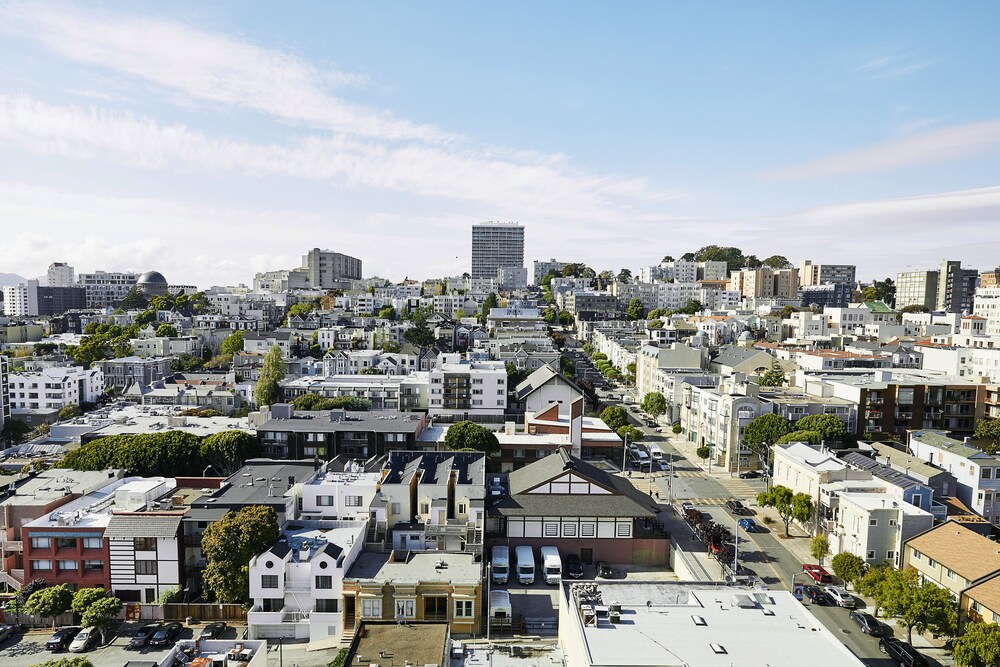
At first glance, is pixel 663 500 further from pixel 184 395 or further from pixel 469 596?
pixel 184 395

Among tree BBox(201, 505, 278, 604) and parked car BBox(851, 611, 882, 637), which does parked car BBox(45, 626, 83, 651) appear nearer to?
tree BBox(201, 505, 278, 604)

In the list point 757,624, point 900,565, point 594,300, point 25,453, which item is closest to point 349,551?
point 757,624

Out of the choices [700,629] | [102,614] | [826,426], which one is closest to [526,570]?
[700,629]

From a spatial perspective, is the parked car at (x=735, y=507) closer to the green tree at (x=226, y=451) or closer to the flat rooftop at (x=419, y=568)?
the flat rooftop at (x=419, y=568)

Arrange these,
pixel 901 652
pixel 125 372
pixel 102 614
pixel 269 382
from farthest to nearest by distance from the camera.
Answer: pixel 125 372 < pixel 269 382 < pixel 102 614 < pixel 901 652

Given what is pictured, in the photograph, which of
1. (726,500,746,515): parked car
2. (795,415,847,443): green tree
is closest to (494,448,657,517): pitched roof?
(726,500,746,515): parked car

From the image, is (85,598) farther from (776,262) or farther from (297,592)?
(776,262)
